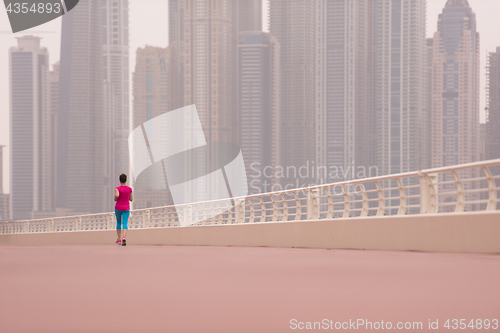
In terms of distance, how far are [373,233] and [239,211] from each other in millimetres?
7686

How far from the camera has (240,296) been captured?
4926 millimetres

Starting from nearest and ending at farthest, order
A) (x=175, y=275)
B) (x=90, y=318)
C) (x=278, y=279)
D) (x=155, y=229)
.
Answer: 1. (x=90, y=318)
2. (x=278, y=279)
3. (x=175, y=275)
4. (x=155, y=229)

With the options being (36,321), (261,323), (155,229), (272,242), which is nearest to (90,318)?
(36,321)

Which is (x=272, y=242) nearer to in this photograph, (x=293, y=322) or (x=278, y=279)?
(x=278, y=279)

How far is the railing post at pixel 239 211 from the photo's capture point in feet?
62.7

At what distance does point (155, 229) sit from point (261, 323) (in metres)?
19.8

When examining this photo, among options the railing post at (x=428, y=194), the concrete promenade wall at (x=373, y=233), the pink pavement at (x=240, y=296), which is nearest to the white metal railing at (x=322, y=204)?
the railing post at (x=428, y=194)

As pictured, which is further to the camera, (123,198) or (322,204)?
(123,198)

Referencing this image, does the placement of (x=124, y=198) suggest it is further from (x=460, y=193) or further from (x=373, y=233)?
(x=460, y=193)

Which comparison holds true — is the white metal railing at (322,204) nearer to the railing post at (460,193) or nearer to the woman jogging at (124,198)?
the railing post at (460,193)

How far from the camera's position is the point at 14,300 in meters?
4.77

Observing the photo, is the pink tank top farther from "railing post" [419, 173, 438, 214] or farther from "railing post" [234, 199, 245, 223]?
"railing post" [419, 173, 438, 214]

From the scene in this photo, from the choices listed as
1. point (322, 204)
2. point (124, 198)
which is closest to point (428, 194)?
point (322, 204)

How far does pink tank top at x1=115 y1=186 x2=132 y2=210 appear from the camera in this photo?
51.9 feet
